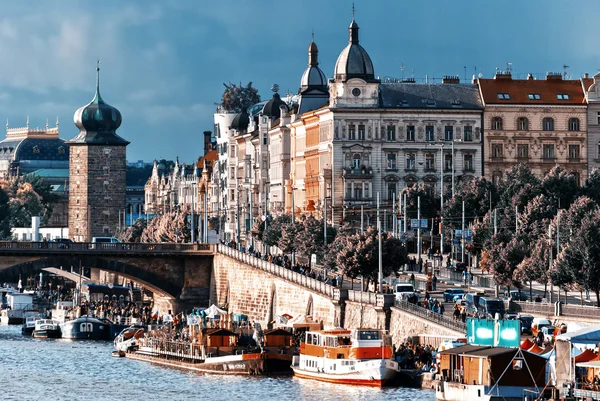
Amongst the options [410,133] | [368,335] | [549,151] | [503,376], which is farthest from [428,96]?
[503,376]

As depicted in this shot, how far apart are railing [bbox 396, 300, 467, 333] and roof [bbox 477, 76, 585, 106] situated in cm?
5892

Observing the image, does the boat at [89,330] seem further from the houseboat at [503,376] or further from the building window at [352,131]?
the houseboat at [503,376]

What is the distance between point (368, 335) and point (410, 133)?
6675 centimetres

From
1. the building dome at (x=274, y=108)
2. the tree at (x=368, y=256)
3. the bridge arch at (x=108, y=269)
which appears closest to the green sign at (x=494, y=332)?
the tree at (x=368, y=256)

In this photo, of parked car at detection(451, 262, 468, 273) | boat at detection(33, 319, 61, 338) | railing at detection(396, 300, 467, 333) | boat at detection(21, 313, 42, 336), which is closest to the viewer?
railing at detection(396, 300, 467, 333)

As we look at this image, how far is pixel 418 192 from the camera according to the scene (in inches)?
5822

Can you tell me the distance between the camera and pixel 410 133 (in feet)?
527

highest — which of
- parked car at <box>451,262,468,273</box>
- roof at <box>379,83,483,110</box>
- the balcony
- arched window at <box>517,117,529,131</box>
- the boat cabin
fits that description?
roof at <box>379,83,483,110</box>

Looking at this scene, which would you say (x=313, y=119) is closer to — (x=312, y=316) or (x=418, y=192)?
(x=418, y=192)

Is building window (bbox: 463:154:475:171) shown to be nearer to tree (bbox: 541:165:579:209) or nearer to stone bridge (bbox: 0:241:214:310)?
tree (bbox: 541:165:579:209)

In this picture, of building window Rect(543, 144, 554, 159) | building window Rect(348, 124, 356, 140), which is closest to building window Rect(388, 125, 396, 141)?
building window Rect(348, 124, 356, 140)

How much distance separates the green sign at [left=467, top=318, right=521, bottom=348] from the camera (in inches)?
3339

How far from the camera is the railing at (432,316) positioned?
94.7 m

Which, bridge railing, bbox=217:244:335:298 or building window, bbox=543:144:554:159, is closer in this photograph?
bridge railing, bbox=217:244:335:298
